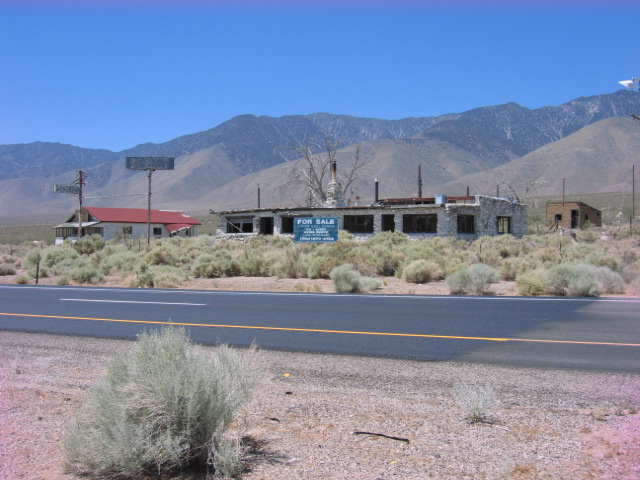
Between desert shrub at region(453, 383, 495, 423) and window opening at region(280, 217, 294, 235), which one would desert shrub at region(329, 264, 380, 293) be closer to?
desert shrub at region(453, 383, 495, 423)

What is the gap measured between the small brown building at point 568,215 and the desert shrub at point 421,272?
40.9m

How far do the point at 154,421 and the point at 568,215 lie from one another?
207 ft

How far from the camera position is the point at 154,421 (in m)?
4.75

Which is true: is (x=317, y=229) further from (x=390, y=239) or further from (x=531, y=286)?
(x=531, y=286)

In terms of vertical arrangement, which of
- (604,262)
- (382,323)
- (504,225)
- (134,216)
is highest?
(134,216)

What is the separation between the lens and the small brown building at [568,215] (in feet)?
202

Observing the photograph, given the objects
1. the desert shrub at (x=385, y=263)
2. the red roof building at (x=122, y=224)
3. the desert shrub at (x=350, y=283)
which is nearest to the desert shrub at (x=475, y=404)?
the desert shrub at (x=350, y=283)

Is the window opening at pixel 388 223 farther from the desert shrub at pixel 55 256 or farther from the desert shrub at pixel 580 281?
the desert shrub at pixel 580 281

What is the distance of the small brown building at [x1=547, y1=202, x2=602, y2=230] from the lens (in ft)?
202

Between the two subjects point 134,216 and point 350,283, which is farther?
point 134,216

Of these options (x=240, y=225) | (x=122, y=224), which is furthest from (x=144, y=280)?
(x=122, y=224)

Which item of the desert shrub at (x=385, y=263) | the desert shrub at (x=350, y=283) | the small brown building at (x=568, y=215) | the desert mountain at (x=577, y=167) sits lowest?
the desert shrub at (x=350, y=283)

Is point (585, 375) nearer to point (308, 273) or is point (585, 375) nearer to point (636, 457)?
point (636, 457)

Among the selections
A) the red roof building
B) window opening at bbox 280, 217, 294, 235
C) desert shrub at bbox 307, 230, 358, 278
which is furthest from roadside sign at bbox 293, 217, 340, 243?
the red roof building
